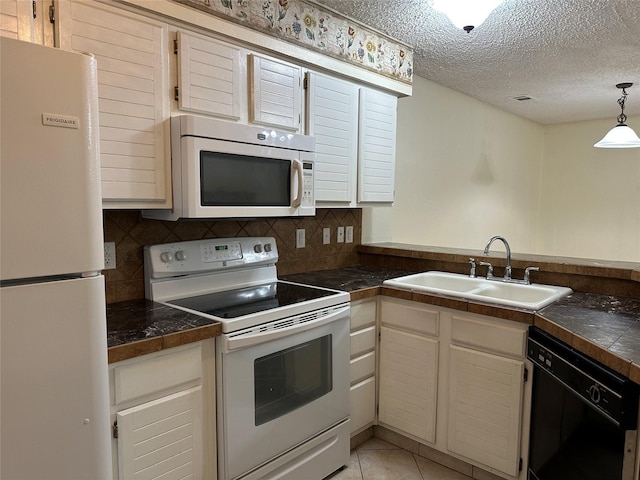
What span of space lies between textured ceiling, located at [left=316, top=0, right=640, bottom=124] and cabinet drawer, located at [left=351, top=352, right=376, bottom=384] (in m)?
1.84

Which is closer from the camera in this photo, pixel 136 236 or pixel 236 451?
pixel 236 451

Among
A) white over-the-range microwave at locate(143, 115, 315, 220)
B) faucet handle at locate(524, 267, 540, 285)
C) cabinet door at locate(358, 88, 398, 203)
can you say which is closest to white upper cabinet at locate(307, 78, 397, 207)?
cabinet door at locate(358, 88, 398, 203)

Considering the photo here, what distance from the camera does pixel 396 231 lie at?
3420mm

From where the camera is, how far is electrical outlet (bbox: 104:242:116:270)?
1.88m

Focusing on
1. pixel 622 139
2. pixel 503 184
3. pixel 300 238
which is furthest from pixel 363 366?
pixel 503 184

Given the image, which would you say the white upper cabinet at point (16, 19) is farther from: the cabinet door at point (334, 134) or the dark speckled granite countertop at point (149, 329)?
the cabinet door at point (334, 134)

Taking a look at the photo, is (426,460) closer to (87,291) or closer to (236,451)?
(236,451)

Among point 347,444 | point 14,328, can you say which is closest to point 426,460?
point 347,444

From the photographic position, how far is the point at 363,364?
7.63 ft

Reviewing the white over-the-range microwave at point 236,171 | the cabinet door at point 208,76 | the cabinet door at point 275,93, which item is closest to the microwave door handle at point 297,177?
the white over-the-range microwave at point 236,171

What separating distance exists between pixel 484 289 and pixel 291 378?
1.19m

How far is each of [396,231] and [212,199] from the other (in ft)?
6.26

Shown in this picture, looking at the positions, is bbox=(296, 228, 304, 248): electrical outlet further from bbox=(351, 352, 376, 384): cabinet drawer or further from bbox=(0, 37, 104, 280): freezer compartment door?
bbox=(0, 37, 104, 280): freezer compartment door

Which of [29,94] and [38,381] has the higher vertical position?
[29,94]
